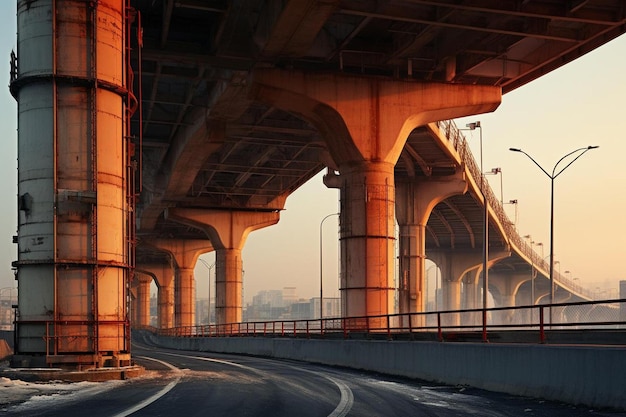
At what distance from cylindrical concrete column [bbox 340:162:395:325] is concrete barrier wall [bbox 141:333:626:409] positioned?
20.0 ft

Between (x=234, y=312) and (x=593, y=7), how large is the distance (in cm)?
5006

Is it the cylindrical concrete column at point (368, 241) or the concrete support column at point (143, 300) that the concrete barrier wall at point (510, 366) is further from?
the concrete support column at point (143, 300)

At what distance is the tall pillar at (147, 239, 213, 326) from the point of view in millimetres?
96812

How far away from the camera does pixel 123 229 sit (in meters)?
23.1

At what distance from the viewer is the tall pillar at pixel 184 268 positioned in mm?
96812

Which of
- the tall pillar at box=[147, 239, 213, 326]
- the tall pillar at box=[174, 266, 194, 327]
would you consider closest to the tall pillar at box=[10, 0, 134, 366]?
the tall pillar at box=[147, 239, 213, 326]

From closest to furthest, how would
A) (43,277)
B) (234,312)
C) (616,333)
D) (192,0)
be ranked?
(43,277) < (616,333) < (192,0) < (234,312)

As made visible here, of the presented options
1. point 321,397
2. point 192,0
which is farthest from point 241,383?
point 192,0

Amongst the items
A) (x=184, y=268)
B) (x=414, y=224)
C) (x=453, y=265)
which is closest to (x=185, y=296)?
(x=184, y=268)

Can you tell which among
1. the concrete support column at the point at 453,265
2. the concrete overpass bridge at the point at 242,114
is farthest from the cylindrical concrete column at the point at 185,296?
the concrete support column at the point at 453,265

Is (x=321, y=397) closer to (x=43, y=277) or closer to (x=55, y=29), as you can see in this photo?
(x=43, y=277)

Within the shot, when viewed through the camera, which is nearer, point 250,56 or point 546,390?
point 546,390

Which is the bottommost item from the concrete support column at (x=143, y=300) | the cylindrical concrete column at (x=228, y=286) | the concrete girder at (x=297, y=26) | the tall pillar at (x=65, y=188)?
the concrete support column at (x=143, y=300)

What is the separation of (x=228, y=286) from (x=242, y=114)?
108 ft
